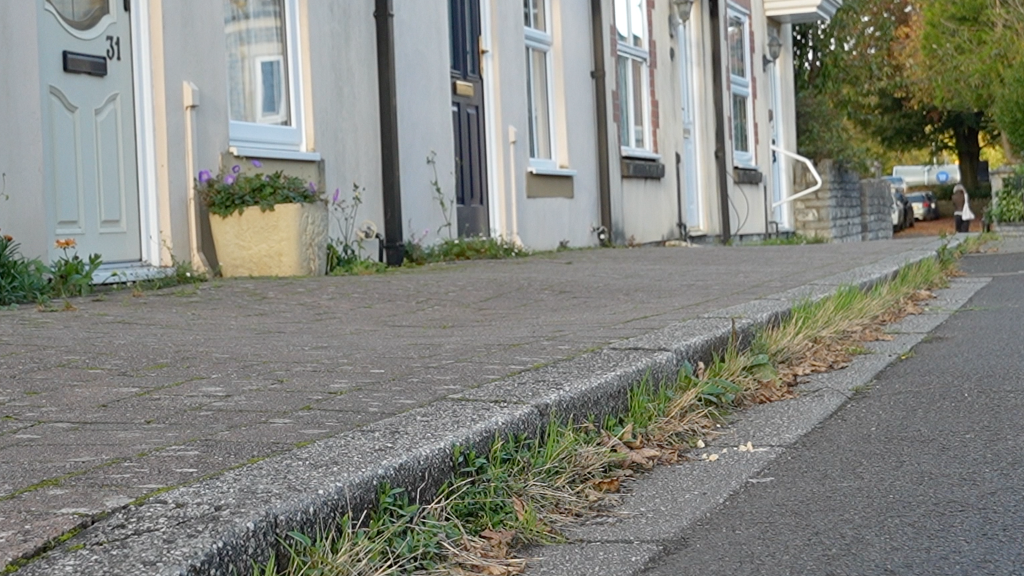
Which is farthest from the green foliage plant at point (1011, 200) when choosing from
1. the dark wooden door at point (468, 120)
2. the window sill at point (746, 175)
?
the dark wooden door at point (468, 120)

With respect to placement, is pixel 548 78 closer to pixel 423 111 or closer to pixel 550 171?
pixel 550 171

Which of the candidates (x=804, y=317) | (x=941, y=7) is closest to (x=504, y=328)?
(x=804, y=317)

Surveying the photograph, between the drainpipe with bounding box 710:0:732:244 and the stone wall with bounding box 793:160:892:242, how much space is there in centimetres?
444

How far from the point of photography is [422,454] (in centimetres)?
301

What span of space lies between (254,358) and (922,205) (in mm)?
45454

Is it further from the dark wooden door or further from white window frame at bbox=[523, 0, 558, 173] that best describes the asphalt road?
white window frame at bbox=[523, 0, 558, 173]

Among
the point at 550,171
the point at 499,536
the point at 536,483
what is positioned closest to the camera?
the point at 499,536

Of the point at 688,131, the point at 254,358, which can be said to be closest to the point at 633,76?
the point at 688,131

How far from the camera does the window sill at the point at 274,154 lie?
8.92m

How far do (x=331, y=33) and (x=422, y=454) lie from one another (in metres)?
7.44

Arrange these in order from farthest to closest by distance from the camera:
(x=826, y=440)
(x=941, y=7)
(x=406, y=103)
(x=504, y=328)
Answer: (x=941, y=7), (x=406, y=103), (x=504, y=328), (x=826, y=440)

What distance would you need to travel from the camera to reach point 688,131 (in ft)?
60.0

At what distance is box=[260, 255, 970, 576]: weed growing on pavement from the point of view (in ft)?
8.80

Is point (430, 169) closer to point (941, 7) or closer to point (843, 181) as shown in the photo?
point (843, 181)
